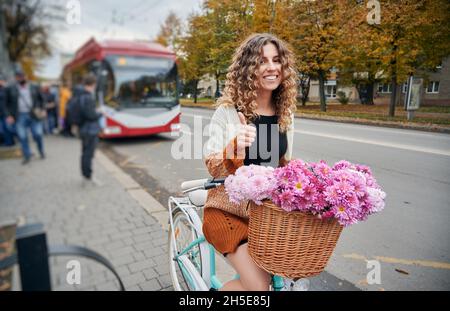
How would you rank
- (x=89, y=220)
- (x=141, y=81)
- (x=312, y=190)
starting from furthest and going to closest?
(x=89, y=220) → (x=141, y=81) → (x=312, y=190)

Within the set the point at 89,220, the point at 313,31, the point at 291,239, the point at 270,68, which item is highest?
the point at 313,31

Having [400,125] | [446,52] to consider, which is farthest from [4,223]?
[446,52]

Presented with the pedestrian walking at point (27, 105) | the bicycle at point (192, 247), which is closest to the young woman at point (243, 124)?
the bicycle at point (192, 247)

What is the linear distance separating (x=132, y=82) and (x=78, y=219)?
111 cm

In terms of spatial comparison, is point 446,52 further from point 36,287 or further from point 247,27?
point 36,287

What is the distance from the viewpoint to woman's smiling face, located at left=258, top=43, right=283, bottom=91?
1449 millimetres

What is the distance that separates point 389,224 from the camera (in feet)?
9.62

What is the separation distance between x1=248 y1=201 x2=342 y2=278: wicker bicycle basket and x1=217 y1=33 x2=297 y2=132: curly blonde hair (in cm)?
59

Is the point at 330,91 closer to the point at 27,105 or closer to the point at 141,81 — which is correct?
the point at 141,81

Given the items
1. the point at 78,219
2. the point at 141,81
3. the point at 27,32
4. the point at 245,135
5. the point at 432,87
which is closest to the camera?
the point at 245,135

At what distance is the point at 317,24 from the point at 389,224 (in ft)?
7.30

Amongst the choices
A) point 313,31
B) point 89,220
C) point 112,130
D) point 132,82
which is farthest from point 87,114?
point 313,31

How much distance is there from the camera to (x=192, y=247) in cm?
187

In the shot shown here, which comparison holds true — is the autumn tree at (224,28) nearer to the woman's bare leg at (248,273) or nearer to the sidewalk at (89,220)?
the sidewalk at (89,220)
